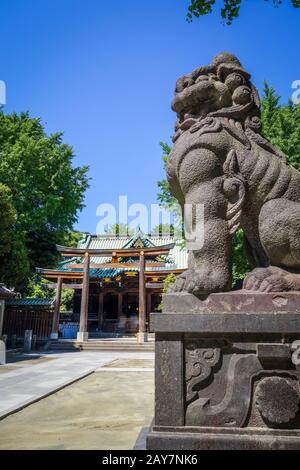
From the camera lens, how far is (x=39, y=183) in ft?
65.4

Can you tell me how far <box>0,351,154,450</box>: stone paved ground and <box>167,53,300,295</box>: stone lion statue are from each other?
1.73m

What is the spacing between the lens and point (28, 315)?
59.6ft

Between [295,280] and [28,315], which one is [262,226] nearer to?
[295,280]

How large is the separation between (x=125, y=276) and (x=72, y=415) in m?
18.6

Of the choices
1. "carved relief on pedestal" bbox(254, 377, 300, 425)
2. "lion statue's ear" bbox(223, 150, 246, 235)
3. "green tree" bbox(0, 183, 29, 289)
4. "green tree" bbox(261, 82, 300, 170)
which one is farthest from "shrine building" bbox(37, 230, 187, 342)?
"carved relief on pedestal" bbox(254, 377, 300, 425)

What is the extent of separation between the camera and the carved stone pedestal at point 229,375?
2.38 meters

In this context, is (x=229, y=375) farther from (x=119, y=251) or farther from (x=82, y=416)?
(x=119, y=251)

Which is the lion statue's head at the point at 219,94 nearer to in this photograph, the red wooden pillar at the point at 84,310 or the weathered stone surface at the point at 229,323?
the weathered stone surface at the point at 229,323

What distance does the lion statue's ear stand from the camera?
A: 9.73 ft

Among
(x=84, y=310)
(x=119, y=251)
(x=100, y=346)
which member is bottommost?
(x=100, y=346)

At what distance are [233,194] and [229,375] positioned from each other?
1.48 meters

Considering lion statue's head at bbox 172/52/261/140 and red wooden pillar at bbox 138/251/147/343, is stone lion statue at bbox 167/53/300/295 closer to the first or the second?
lion statue's head at bbox 172/52/261/140

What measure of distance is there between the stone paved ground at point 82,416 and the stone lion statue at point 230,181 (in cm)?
173

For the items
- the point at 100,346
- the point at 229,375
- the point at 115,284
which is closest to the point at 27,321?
the point at 100,346
